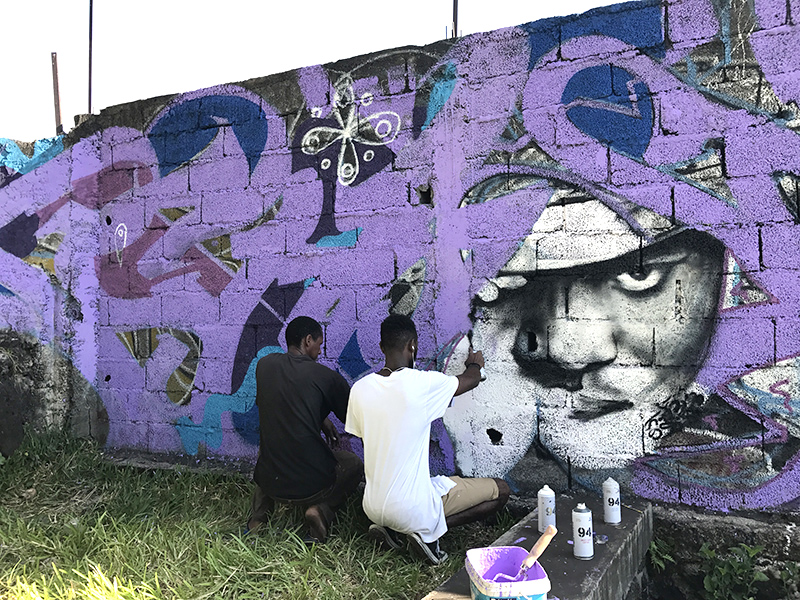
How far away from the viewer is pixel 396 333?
303 cm

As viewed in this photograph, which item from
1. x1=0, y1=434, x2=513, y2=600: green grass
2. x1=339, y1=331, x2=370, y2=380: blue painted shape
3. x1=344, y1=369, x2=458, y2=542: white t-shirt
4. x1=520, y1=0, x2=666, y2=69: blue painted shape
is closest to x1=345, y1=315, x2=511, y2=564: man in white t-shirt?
x1=344, y1=369, x2=458, y2=542: white t-shirt

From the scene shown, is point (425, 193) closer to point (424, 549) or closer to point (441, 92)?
point (441, 92)

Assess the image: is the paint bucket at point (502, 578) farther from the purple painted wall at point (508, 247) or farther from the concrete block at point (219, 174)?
the concrete block at point (219, 174)

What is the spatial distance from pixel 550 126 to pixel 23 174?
13.9ft

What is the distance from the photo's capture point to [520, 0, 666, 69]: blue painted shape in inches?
128

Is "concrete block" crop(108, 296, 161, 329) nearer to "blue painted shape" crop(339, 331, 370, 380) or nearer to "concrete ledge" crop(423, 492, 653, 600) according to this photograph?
"blue painted shape" crop(339, 331, 370, 380)

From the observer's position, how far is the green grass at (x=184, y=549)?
2777 millimetres

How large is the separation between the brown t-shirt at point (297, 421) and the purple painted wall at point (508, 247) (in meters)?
0.60

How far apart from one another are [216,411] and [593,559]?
2895mm

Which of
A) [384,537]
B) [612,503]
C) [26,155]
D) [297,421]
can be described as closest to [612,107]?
[612,503]

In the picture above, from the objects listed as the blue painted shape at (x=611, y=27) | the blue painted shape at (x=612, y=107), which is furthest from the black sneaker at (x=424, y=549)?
the blue painted shape at (x=611, y=27)

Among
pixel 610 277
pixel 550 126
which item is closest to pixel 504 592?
pixel 610 277

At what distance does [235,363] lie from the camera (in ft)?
14.3

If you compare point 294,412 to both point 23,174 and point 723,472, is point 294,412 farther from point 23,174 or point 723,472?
point 23,174
